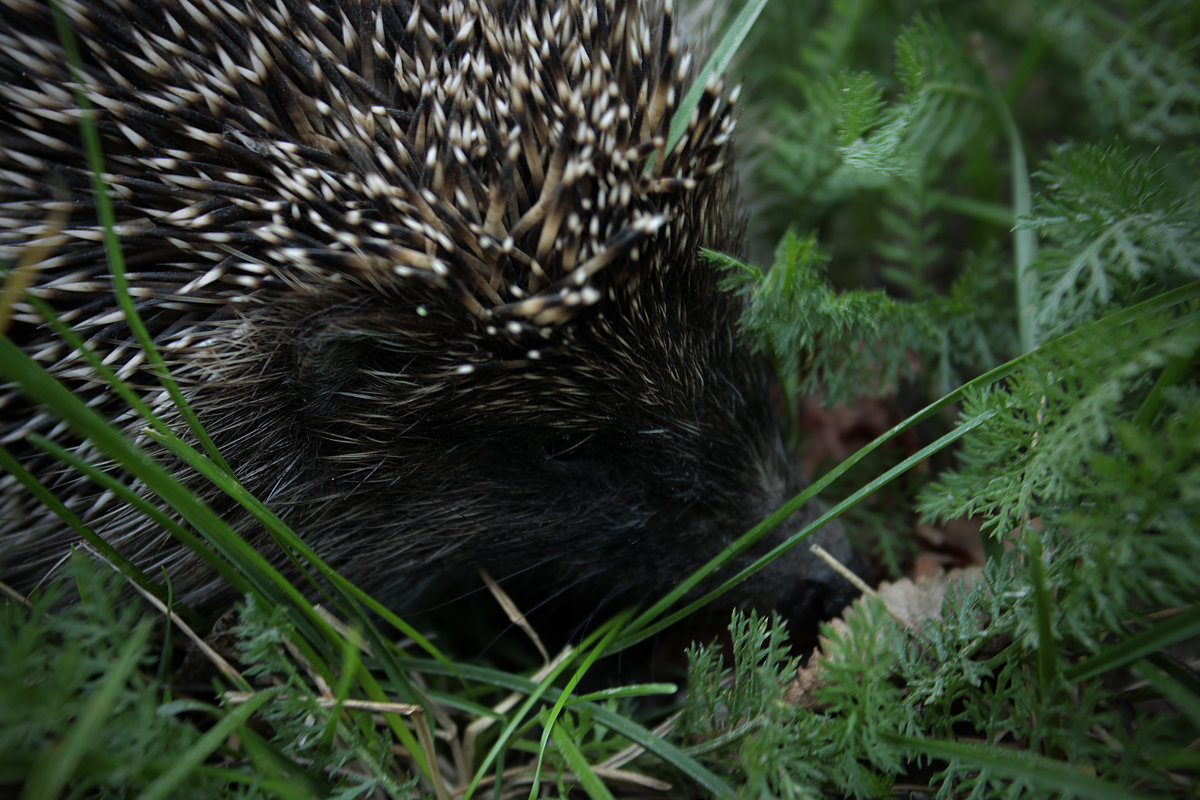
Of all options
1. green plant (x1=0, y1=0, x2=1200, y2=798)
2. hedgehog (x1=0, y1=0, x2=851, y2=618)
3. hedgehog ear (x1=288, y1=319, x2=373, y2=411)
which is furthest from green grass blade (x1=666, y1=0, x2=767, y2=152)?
hedgehog ear (x1=288, y1=319, x2=373, y2=411)

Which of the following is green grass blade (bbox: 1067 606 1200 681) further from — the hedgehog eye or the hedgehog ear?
the hedgehog ear

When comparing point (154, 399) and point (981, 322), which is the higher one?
point (981, 322)

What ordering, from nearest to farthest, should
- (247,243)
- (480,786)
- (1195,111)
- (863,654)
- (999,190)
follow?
(863,654)
(247,243)
(480,786)
(1195,111)
(999,190)

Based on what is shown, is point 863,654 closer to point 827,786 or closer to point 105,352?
point 827,786

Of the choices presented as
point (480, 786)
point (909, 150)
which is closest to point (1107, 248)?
point (909, 150)

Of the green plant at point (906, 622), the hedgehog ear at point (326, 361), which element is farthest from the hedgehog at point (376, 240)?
the green plant at point (906, 622)
